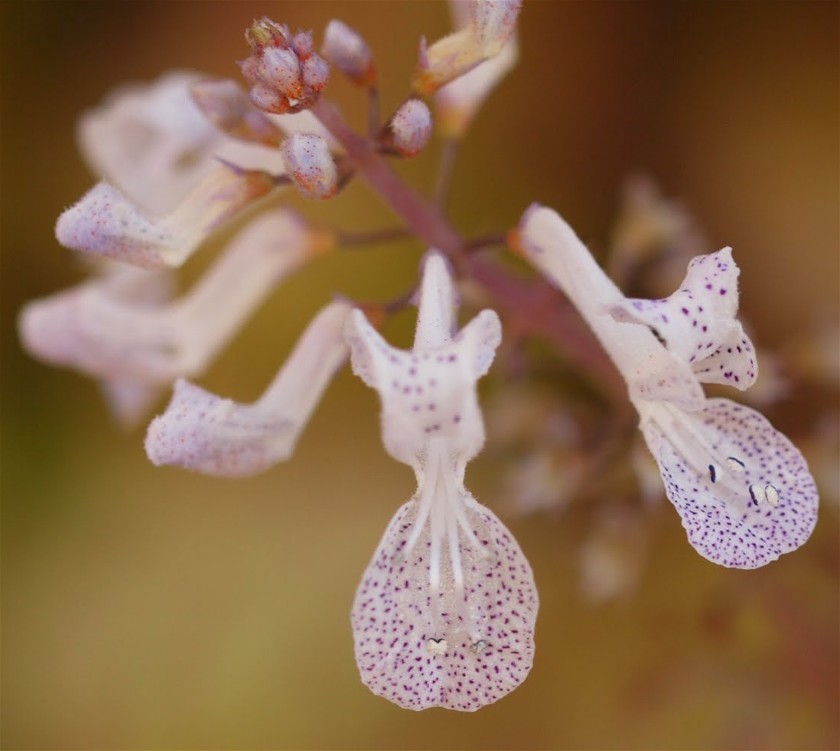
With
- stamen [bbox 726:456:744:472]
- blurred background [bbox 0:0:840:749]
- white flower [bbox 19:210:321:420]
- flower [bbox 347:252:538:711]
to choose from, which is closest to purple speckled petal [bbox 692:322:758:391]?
stamen [bbox 726:456:744:472]

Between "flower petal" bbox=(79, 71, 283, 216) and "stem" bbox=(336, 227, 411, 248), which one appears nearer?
"stem" bbox=(336, 227, 411, 248)

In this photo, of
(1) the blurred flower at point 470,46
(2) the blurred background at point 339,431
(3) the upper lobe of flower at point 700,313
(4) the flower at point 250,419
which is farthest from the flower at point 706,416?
(2) the blurred background at point 339,431

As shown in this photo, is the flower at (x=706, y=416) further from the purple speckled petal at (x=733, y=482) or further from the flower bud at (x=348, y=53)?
the flower bud at (x=348, y=53)

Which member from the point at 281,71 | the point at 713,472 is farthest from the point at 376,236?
the point at 713,472

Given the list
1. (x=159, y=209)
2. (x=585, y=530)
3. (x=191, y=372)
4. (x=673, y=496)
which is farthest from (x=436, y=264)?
(x=585, y=530)

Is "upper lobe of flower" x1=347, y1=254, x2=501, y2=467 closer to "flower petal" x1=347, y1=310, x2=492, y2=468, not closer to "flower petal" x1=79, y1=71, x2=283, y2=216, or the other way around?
"flower petal" x1=347, y1=310, x2=492, y2=468

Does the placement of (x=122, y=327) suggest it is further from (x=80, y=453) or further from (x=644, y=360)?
(x=80, y=453)
